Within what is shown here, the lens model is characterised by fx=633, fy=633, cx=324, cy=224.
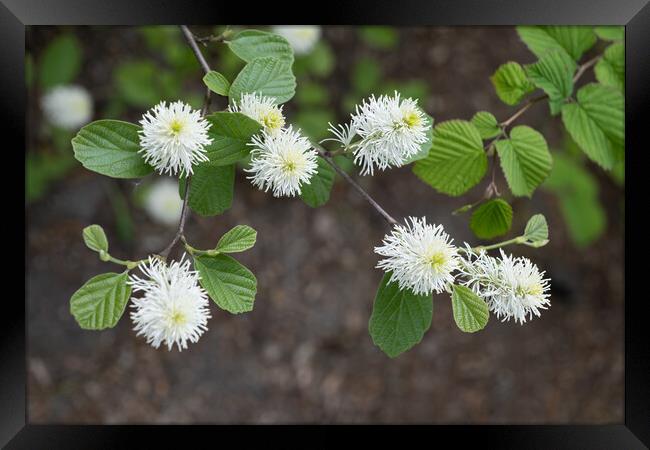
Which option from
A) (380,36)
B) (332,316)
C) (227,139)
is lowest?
(332,316)

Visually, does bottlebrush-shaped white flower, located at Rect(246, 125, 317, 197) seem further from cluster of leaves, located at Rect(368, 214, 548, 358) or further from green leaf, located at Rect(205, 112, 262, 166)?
cluster of leaves, located at Rect(368, 214, 548, 358)

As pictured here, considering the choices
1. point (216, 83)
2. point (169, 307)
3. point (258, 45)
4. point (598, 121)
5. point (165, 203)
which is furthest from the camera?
point (165, 203)

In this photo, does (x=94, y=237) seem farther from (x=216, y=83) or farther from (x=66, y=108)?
(x=66, y=108)

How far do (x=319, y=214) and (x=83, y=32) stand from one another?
88 cm

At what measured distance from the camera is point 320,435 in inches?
40.4

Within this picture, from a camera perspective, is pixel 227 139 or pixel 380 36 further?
pixel 380 36

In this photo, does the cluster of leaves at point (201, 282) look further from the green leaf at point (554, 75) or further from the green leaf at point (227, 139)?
the green leaf at point (554, 75)

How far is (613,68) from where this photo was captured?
1053mm

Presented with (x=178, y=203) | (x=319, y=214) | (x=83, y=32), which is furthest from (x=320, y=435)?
(x=83, y=32)

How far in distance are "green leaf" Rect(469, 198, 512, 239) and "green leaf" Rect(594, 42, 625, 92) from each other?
12.6 inches

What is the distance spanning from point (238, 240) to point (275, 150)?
A: 0.11 metres

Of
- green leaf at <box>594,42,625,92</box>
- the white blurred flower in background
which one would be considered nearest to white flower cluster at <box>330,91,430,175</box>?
green leaf at <box>594,42,625,92</box>

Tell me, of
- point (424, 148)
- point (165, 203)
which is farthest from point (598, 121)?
point (165, 203)
